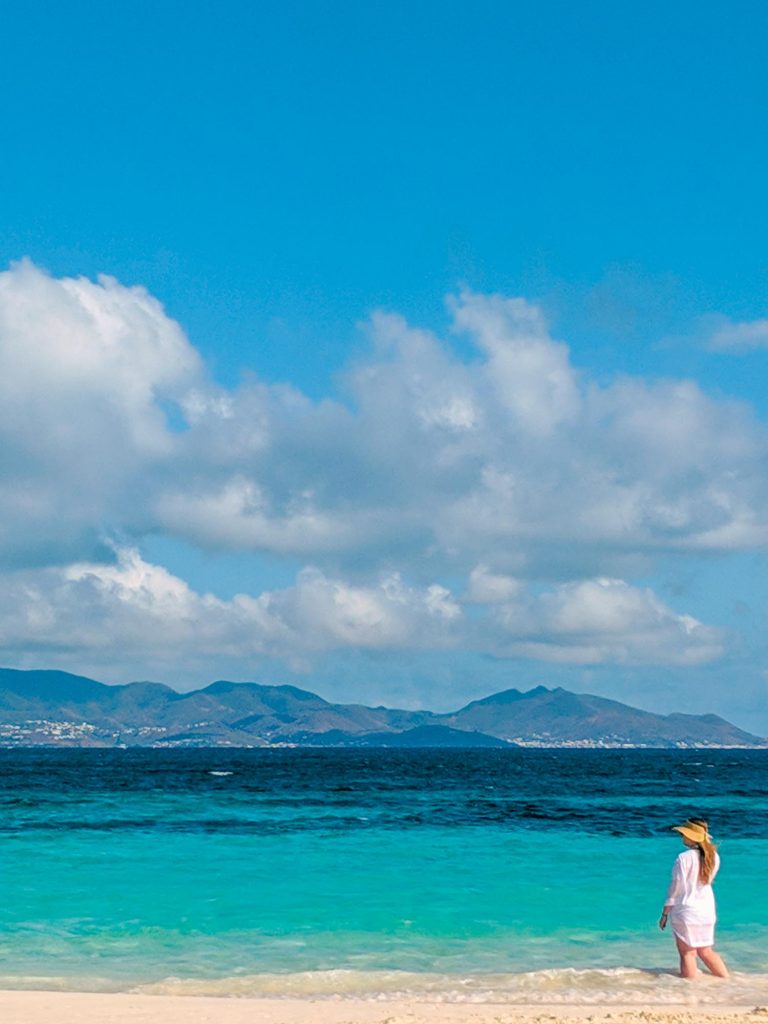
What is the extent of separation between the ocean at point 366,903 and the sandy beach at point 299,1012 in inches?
46.1

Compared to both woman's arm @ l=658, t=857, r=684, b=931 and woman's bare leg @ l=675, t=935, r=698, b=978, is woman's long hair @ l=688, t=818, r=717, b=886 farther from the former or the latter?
woman's bare leg @ l=675, t=935, r=698, b=978

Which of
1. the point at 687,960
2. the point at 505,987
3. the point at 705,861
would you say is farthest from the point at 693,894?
the point at 505,987

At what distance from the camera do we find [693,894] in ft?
53.9

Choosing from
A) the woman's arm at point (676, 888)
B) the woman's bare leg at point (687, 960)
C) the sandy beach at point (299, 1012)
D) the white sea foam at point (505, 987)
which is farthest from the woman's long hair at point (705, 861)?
the sandy beach at point (299, 1012)

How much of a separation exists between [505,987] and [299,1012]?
382 centimetres

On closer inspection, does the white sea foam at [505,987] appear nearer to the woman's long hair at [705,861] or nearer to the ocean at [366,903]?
the ocean at [366,903]

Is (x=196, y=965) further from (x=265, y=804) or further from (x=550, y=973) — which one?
(x=265, y=804)

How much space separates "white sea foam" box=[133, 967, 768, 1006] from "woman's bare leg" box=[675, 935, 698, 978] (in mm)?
165

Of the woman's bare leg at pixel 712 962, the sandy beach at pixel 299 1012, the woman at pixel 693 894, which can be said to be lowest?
the sandy beach at pixel 299 1012

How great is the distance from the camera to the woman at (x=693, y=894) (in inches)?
648

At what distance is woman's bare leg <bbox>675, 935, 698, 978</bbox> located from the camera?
1673 centimetres

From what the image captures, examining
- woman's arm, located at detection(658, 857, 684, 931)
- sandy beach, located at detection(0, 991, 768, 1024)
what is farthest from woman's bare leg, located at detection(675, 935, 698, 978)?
sandy beach, located at detection(0, 991, 768, 1024)

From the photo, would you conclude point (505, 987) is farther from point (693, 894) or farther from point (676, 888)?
point (693, 894)

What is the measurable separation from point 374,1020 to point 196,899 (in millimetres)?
12237
